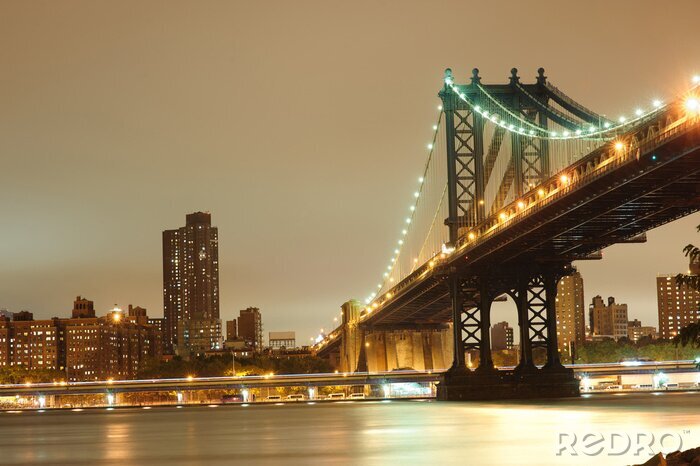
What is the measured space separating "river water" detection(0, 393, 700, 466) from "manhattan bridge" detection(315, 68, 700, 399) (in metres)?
9.35

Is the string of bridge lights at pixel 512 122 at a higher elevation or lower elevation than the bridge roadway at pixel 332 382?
higher

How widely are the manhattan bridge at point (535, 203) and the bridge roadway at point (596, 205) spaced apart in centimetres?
7

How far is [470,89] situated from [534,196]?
18.1 metres

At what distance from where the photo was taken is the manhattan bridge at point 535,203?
51.0 m

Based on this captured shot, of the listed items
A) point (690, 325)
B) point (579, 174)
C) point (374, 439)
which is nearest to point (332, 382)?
point (579, 174)

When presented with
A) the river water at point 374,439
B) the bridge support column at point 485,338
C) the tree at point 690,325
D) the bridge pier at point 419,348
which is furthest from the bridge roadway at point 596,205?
the bridge pier at point 419,348

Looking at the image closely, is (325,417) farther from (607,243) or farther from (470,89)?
(470,89)

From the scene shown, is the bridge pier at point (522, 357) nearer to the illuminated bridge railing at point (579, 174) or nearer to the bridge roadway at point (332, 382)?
the illuminated bridge railing at point (579, 174)

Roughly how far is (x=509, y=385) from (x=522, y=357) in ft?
8.88

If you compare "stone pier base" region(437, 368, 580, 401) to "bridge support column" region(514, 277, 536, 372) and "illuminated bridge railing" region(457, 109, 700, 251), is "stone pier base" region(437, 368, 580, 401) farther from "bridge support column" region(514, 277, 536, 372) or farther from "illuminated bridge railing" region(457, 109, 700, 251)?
"illuminated bridge railing" region(457, 109, 700, 251)

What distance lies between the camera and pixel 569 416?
160 feet

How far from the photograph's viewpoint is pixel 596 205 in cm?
5866

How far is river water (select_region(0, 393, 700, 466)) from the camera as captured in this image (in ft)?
101

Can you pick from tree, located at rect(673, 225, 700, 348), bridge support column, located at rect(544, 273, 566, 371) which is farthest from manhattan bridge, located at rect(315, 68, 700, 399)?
tree, located at rect(673, 225, 700, 348)
